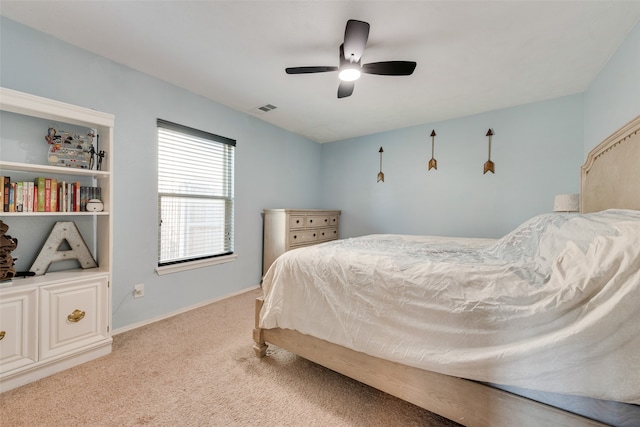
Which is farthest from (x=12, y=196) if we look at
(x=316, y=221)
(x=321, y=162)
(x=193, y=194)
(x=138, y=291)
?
(x=321, y=162)

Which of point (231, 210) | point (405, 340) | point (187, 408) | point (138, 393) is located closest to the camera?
point (405, 340)

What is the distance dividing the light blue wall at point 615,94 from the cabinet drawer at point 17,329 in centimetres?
425

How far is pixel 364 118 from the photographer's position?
3537 mm

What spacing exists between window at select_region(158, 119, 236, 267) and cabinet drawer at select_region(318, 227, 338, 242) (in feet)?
4.71

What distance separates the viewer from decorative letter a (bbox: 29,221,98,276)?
1828mm

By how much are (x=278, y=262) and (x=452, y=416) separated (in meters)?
1.28

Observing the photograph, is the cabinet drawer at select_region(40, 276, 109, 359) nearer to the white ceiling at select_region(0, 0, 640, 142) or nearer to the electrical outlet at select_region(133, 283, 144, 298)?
the electrical outlet at select_region(133, 283, 144, 298)

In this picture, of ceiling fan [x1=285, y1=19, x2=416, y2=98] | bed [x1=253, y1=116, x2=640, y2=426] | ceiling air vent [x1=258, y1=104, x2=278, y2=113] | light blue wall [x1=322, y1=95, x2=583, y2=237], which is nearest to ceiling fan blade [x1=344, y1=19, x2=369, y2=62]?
ceiling fan [x1=285, y1=19, x2=416, y2=98]

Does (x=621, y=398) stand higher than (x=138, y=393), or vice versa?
(x=621, y=398)

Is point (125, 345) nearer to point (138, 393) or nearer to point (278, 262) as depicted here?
point (138, 393)

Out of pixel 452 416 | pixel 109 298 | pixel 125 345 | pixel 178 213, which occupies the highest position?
pixel 178 213

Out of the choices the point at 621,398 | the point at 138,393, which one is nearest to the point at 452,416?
the point at 621,398

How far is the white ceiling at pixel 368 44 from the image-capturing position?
5.39 feet

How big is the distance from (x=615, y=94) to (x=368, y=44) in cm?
208
